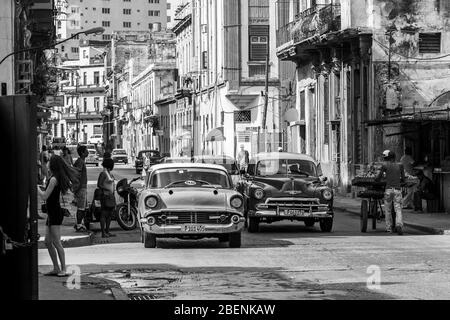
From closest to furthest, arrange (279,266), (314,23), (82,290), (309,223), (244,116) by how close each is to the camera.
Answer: (82,290)
(279,266)
(309,223)
(314,23)
(244,116)

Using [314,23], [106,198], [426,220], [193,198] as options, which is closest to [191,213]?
[193,198]

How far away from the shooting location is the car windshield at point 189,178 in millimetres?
22859

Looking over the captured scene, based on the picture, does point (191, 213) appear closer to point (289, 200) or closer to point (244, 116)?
point (289, 200)

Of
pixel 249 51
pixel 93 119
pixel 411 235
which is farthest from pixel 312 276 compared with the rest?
pixel 93 119

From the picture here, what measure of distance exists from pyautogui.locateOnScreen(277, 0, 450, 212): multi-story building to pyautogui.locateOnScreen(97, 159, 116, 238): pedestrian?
1188 cm

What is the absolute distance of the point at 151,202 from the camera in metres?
21.8

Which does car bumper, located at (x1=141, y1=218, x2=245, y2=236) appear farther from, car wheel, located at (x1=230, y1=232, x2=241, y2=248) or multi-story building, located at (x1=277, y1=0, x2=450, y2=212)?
multi-story building, located at (x1=277, y1=0, x2=450, y2=212)

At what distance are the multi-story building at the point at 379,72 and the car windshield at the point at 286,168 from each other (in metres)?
8.59

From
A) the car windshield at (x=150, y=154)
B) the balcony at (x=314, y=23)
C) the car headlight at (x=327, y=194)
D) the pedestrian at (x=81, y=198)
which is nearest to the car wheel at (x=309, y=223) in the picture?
the car headlight at (x=327, y=194)

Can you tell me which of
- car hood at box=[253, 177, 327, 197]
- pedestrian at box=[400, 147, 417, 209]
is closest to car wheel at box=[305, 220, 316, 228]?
car hood at box=[253, 177, 327, 197]

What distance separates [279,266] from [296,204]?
25.5 feet

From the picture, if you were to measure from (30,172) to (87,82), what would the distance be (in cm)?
17854

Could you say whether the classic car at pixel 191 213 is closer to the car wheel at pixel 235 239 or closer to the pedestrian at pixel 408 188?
the car wheel at pixel 235 239
